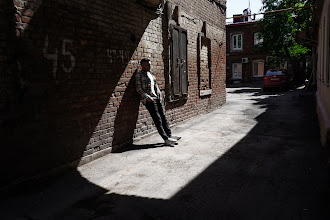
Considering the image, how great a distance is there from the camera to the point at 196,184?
3396 mm

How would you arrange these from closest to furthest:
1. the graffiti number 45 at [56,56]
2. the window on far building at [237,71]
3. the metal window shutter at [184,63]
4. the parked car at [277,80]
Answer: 1. the graffiti number 45 at [56,56]
2. the metal window shutter at [184,63]
3. the parked car at [277,80]
4. the window on far building at [237,71]

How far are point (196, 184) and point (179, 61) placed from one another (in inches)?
178

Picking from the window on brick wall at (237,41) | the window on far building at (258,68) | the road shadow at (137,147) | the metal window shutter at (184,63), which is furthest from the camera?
the window on brick wall at (237,41)

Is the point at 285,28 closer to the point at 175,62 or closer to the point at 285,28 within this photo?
the point at 285,28

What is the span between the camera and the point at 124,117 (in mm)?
5191

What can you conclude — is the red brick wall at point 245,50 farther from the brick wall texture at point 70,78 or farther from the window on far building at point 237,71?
the brick wall texture at point 70,78

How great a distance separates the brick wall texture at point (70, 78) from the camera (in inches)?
126

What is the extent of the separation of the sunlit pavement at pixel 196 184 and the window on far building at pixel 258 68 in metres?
25.2

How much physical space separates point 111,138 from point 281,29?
19.7 metres

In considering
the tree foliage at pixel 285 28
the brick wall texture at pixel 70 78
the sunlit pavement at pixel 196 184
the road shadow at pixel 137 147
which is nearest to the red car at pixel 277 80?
the tree foliage at pixel 285 28

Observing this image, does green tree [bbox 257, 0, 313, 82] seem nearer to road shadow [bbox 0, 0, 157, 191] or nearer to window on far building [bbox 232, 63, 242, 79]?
window on far building [bbox 232, 63, 242, 79]

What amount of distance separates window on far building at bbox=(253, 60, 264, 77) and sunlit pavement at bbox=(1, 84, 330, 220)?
2519 cm

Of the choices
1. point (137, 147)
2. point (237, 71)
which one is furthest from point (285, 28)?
point (137, 147)

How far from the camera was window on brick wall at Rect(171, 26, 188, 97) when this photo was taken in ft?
22.6
